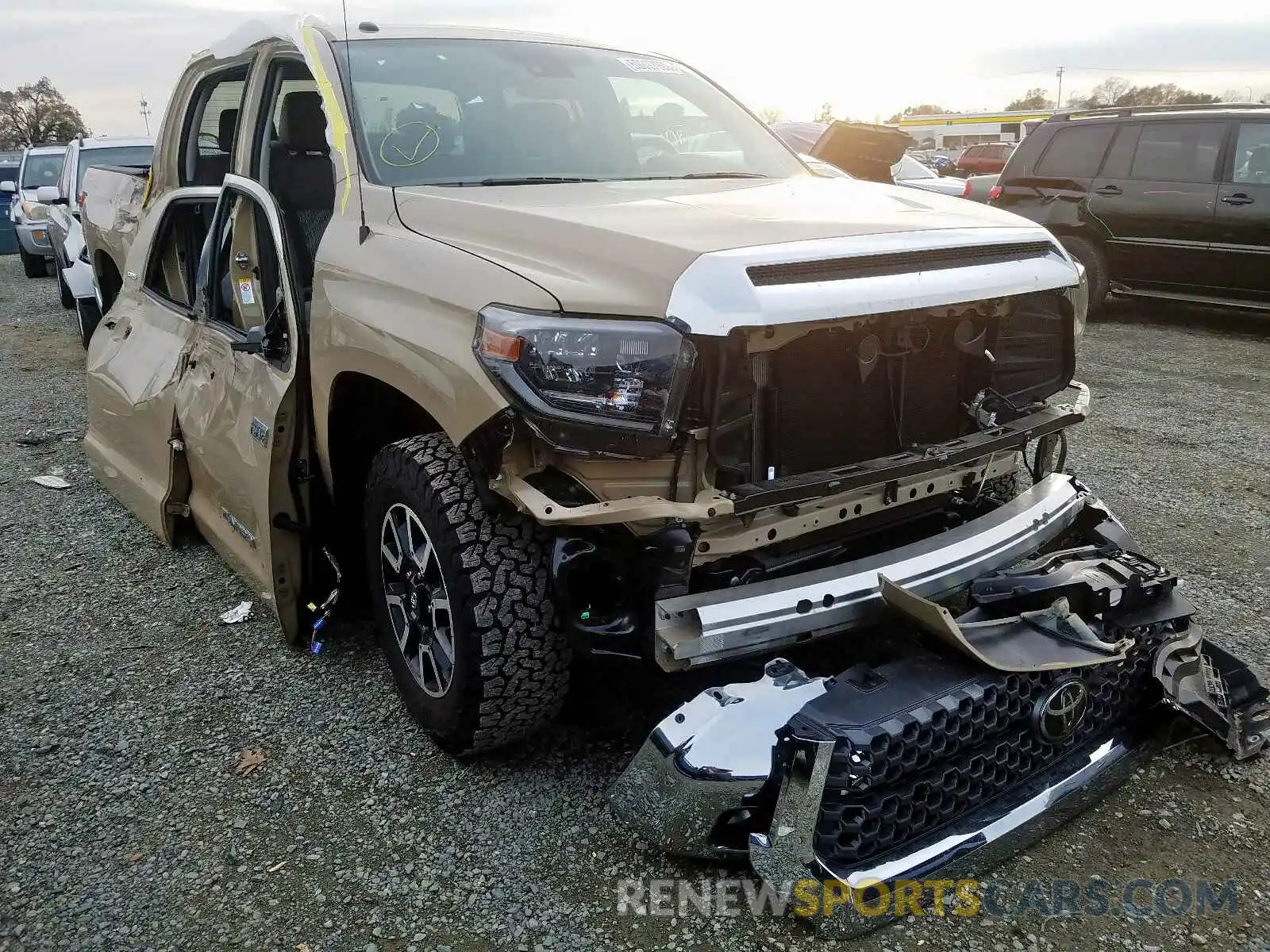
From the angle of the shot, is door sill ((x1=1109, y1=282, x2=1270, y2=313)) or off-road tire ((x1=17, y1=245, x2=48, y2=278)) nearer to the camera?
door sill ((x1=1109, y1=282, x2=1270, y2=313))

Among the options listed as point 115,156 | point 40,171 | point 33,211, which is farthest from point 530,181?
point 40,171

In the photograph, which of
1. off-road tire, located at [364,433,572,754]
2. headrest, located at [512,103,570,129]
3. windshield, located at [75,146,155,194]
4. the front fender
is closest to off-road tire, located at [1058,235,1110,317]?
headrest, located at [512,103,570,129]

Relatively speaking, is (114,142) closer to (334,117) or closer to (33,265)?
(33,265)

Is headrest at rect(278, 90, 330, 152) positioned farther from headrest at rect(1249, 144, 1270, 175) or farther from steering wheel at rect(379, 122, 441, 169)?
headrest at rect(1249, 144, 1270, 175)

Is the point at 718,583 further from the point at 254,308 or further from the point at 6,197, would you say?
the point at 6,197

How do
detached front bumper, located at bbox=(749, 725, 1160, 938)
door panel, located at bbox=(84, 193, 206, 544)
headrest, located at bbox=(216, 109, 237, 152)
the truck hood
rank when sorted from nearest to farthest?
1. detached front bumper, located at bbox=(749, 725, 1160, 938)
2. the truck hood
3. door panel, located at bbox=(84, 193, 206, 544)
4. headrest, located at bbox=(216, 109, 237, 152)

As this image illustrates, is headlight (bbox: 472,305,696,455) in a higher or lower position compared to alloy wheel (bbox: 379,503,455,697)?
higher

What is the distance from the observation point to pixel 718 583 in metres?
2.34

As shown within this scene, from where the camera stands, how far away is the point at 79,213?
793cm

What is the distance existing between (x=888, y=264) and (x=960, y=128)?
1706 inches

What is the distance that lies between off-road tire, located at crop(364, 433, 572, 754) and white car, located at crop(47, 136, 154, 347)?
6169 millimetres

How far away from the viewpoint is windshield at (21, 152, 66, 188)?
13.2 metres

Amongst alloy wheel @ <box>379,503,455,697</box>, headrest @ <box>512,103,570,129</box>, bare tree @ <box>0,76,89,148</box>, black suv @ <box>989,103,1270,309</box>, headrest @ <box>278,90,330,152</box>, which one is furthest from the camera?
bare tree @ <box>0,76,89,148</box>

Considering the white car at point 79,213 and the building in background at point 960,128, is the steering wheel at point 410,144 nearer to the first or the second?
the white car at point 79,213
